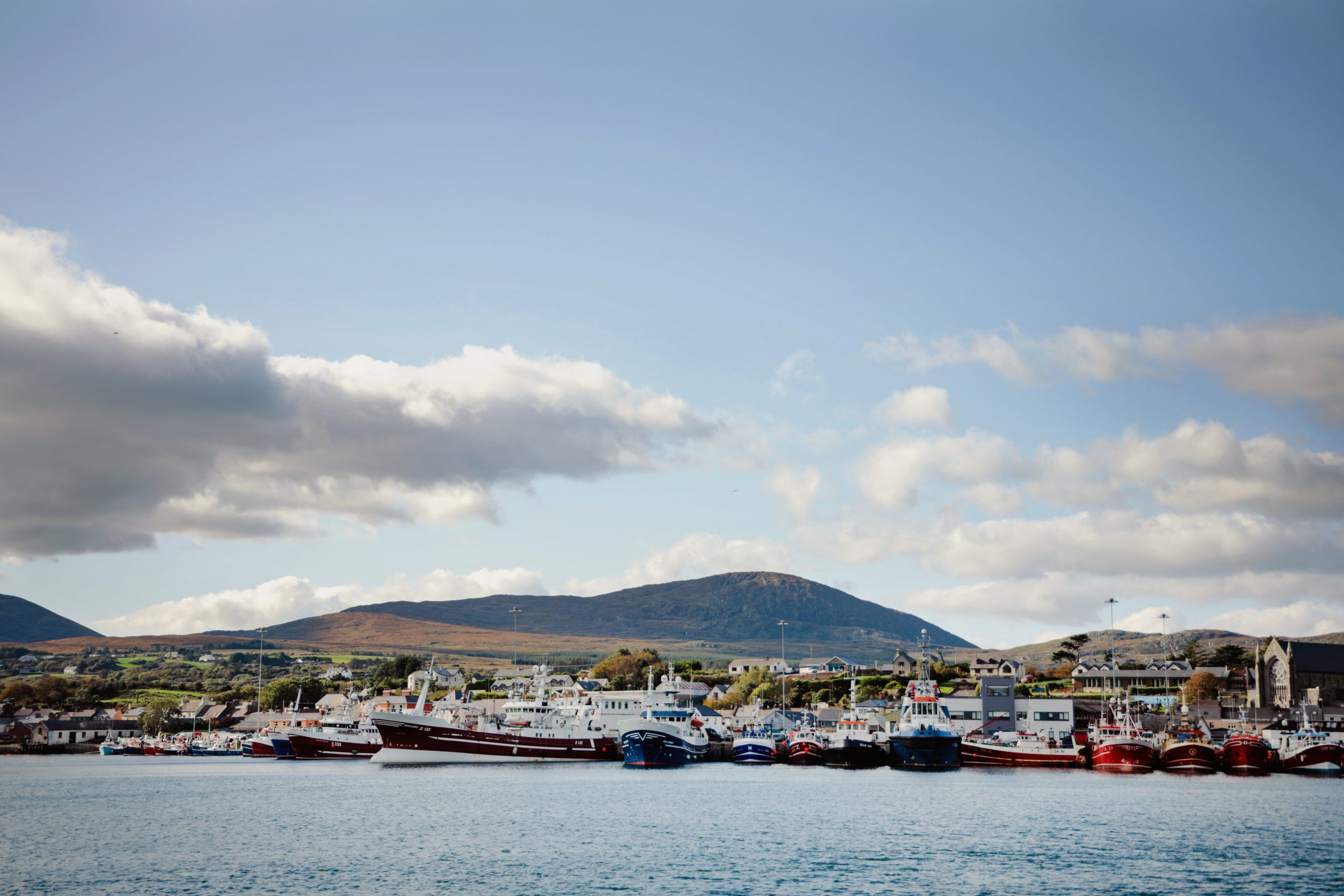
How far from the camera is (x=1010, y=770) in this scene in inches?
4026

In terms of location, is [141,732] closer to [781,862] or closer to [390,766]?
[390,766]

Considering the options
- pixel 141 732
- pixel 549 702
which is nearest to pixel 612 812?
pixel 549 702

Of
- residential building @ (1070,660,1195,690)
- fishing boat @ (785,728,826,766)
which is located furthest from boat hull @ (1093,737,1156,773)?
residential building @ (1070,660,1195,690)

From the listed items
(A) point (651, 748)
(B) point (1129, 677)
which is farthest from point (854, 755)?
(B) point (1129, 677)

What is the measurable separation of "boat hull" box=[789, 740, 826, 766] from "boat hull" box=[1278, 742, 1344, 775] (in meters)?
43.7

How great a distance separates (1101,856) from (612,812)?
27.7 metres

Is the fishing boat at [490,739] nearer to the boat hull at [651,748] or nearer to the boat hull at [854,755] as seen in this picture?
the boat hull at [651,748]

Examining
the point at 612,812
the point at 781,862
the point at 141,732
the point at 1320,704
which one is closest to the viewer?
the point at 781,862

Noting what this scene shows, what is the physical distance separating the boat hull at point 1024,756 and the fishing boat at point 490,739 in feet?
125

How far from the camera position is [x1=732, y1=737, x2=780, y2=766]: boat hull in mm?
118812

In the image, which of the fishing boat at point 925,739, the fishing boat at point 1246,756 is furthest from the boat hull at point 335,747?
the fishing boat at point 1246,756

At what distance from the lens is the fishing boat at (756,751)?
390 ft

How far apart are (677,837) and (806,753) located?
65.5m

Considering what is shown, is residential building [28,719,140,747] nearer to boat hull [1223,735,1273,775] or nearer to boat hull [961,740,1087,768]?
boat hull [961,740,1087,768]
